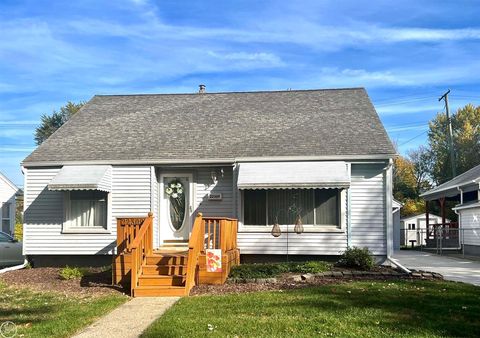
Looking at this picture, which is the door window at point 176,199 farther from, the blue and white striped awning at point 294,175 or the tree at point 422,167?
the tree at point 422,167

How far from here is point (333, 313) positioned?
25.6 feet

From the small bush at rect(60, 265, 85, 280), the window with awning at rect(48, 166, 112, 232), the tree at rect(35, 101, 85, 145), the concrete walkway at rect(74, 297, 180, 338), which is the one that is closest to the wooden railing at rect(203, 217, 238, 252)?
the concrete walkway at rect(74, 297, 180, 338)

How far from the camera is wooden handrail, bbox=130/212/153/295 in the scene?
10.5 meters

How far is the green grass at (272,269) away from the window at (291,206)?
1.65 m

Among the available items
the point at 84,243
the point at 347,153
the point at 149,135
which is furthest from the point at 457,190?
the point at 84,243

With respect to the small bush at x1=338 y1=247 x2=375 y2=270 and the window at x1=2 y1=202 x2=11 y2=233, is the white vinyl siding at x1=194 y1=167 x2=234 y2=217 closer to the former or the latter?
the small bush at x1=338 y1=247 x2=375 y2=270

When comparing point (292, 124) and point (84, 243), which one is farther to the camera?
point (292, 124)

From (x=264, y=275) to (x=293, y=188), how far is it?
2557mm

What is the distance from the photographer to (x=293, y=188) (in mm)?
13164

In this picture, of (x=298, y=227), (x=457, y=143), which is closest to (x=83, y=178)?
(x=298, y=227)

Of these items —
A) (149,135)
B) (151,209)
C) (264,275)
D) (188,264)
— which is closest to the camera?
(188,264)

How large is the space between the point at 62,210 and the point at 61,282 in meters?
3.06

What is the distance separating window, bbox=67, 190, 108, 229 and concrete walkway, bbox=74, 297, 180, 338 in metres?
5.03

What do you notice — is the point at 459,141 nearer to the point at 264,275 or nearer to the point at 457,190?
the point at 457,190
